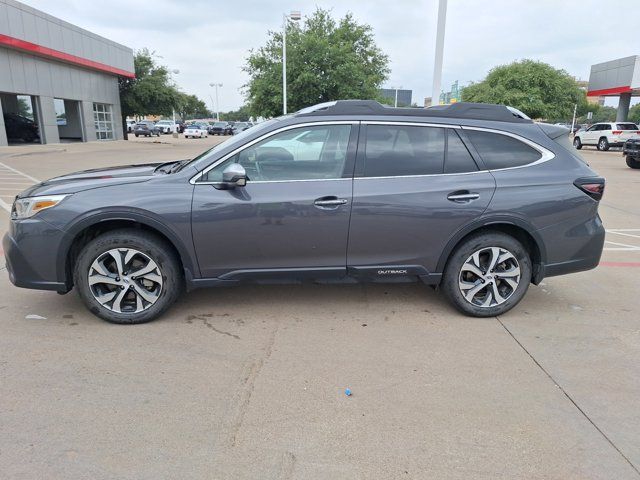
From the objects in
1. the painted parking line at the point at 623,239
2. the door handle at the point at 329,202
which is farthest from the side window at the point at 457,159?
the painted parking line at the point at 623,239

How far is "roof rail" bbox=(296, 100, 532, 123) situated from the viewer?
13.4ft

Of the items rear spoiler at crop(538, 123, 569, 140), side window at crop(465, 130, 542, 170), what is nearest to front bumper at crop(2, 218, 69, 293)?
side window at crop(465, 130, 542, 170)

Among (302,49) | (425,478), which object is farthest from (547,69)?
(425,478)

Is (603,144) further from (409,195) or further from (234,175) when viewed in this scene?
(234,175)

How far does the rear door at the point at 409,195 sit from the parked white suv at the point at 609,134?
108 feet

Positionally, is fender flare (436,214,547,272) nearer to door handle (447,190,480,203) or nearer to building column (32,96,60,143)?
door handle (447,190,480,203)

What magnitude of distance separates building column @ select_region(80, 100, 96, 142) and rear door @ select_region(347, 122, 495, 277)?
33282 millimetres

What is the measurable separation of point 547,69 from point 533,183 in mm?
40346

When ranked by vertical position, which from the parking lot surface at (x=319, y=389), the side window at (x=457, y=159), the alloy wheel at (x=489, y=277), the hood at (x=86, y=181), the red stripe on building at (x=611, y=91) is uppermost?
the red stripe on building at (x=611, y=91)

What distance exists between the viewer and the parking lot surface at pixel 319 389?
8.14ft

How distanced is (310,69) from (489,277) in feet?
74.2

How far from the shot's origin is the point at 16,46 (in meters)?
24.1

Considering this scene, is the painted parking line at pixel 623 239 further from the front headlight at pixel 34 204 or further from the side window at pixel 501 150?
the front headlight at pixel 34 204

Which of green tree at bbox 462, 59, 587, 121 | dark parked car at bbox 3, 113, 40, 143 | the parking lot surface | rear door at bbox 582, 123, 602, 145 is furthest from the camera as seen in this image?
green tree at bbox 462, 59, 587, 121
